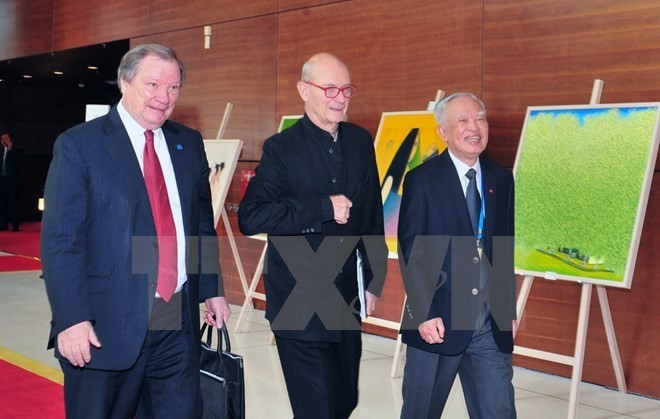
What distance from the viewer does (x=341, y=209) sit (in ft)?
10.3

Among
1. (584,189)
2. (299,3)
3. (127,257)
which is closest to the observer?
(127,257)

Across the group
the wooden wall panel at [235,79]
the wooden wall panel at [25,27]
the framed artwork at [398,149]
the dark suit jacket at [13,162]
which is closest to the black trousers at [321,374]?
the framed artwork at [398,149]

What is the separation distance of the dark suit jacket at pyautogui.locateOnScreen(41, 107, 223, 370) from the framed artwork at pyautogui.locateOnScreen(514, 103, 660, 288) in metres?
2.87

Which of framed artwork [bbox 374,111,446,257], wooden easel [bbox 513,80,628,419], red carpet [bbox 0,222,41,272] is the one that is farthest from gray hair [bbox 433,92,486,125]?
red carpet [bbox 0,222,41,272]

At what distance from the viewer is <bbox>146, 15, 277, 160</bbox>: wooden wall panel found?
8453mm

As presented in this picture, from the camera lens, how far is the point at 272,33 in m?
8.36

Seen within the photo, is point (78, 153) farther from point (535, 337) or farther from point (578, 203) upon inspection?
point (535, 337)

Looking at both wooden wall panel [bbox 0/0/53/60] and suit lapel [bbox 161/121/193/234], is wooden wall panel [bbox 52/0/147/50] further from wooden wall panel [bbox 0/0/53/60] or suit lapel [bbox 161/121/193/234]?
suit lapel [bbox 161/121/193/234]

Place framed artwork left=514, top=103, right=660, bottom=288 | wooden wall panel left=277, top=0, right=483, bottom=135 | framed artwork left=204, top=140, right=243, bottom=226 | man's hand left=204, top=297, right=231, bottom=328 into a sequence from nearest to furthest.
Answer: man's hand left=204, top=297, right=231, bottom=328 → framed artwork left=514, top=103, right=660, bottom=288 → wooden wall panel left=277, top=0, right=483, bottom=135 → framed artwork left=204, top=140, right=243, bottom=226

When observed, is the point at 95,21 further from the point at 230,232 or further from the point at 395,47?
the point at 395,47

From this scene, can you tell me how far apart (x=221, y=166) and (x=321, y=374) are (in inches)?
187

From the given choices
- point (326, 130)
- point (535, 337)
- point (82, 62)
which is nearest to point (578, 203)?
point (535, 337)

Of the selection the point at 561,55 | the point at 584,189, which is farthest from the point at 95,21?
the point at 584,189

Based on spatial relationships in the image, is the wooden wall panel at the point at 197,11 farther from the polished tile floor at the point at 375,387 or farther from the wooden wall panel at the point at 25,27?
the wooden wall panel at the point at 25,27
